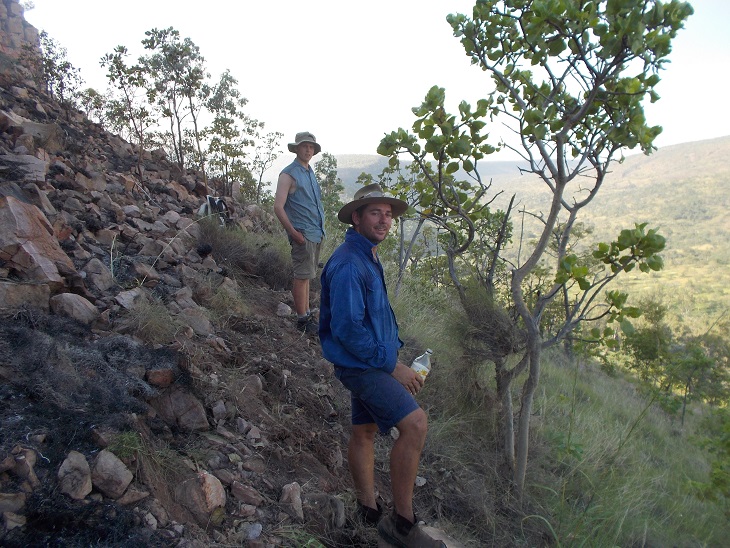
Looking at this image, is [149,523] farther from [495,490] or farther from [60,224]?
[60,224]

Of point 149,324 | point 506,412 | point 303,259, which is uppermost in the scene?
point 303,259

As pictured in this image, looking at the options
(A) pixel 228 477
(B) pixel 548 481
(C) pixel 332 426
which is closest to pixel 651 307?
(B) pixel 548 481

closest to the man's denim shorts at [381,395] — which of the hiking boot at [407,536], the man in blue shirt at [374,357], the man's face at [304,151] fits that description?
the man in blue shirt at [374,357]

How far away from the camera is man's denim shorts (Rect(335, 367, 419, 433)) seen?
242 cm

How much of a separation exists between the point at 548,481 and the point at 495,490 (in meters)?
0.63

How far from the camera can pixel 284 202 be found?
4750 mm

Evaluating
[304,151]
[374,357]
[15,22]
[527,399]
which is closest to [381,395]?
[374,357]

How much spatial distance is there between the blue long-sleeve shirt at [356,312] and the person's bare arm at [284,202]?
6.78 feet

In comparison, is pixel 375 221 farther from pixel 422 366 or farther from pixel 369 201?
pixel 422 366

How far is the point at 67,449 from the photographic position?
7.20ft

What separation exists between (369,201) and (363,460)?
4.82ft

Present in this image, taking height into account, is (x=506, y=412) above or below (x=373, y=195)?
below

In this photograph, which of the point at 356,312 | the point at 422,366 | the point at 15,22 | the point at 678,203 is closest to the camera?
the point at 356,312

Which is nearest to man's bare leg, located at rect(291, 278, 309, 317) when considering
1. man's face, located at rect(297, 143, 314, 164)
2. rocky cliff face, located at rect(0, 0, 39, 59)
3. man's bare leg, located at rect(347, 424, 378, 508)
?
man's face, located at rect(297, 143, 314, 164)
